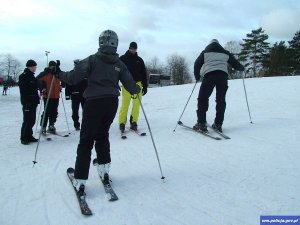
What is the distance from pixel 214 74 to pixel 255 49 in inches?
2295

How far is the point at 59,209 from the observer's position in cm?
419

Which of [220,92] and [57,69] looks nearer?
[57,69]

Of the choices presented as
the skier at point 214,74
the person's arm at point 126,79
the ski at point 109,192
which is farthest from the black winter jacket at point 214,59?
the ski at point 109,192

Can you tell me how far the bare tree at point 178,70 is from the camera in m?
88.9

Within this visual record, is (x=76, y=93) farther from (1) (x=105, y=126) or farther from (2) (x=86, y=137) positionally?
(2) (x=86, y=137)

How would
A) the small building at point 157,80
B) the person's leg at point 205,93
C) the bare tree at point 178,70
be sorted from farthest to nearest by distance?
the bare tree at point 178,70
the small building at point 157,80
the person's leg at point 205,93

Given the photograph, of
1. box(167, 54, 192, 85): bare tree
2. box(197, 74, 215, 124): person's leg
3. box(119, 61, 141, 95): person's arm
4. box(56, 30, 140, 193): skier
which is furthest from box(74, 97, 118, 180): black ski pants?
box(167, 54, 192, 85): bare tree

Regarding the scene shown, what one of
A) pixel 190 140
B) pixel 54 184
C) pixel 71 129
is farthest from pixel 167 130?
pixel 54 184

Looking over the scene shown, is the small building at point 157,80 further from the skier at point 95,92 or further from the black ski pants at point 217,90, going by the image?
the skier at point 95,92

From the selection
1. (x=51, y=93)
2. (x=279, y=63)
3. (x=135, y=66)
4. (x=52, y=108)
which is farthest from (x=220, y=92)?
(x=279, y=63)

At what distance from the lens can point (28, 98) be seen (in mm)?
7941

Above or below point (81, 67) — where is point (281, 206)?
below

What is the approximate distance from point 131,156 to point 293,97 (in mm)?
8940

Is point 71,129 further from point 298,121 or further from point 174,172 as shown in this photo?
point 298,121
